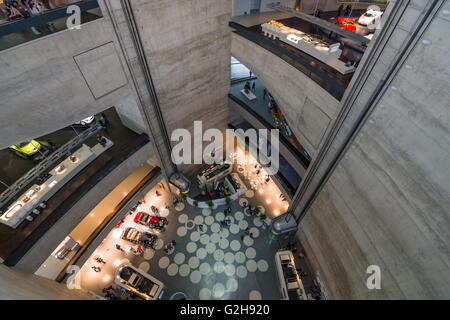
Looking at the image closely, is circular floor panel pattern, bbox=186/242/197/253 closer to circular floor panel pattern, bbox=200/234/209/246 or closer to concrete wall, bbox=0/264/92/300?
circular floor panel pattern, bbox=200/234/209/246

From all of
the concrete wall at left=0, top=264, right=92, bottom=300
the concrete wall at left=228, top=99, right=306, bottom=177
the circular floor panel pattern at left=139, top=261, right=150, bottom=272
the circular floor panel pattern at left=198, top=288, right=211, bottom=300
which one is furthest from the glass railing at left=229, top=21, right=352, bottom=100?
the circular floor panel pattern at left=139, top=261, right=150, bottom=272

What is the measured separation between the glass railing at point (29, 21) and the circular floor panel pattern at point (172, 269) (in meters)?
15.0

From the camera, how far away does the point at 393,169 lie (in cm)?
746

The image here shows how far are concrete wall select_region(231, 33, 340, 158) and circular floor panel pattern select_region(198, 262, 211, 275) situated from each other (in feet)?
36.0

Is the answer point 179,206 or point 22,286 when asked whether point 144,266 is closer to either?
point 179,206

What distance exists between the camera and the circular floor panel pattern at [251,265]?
1612 cm

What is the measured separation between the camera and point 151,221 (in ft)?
58.6

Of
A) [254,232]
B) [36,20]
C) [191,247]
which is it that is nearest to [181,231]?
[191,247]

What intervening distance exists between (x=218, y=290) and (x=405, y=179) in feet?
43.3

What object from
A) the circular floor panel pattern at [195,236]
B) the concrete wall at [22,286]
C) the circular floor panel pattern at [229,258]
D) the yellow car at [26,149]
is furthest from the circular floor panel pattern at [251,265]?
the yellow car at [26,149]

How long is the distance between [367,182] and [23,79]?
13450 mm

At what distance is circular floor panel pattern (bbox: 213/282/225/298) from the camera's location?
15.0 m

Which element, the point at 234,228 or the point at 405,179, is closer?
the point at 405,179

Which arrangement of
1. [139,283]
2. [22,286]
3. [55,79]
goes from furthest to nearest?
[139,283] < [55,79] < [22,286]
